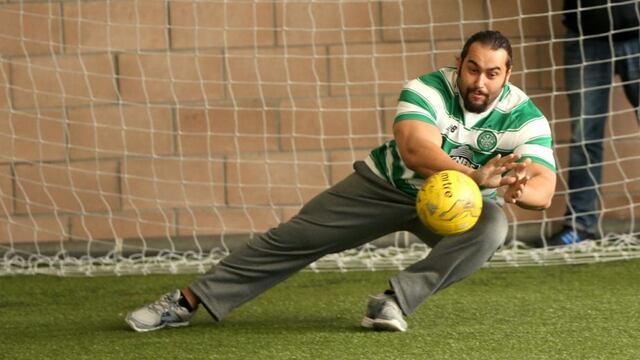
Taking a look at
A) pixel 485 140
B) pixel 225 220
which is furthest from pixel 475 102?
pixel 225 220

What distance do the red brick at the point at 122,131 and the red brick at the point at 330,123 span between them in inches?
23.8

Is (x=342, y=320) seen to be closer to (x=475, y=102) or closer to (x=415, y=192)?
(x=415, y=192)

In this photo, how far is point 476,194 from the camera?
3.74 metres

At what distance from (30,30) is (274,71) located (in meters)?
1.22

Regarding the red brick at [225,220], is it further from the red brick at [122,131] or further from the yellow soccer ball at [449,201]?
the yellow soccer ball at [449,201]

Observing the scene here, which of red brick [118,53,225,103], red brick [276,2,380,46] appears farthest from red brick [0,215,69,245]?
red brick [276,2,380,46]

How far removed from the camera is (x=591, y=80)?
19.6 feet

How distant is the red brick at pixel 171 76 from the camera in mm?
6156

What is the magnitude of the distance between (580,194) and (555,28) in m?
0.84

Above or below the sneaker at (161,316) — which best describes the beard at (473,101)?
above

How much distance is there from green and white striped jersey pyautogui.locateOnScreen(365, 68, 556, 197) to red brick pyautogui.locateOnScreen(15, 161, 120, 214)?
2.48 metres

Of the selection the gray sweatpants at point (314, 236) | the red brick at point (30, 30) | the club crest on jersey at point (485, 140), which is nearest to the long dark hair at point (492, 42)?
the club crest on jersey at point (485, 140)

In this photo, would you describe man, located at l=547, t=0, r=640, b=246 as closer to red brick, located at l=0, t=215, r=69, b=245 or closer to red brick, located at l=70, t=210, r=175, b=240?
red brick, located at l=70, t=210, r=175, b=240

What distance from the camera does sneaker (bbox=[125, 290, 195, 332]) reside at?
425cm
